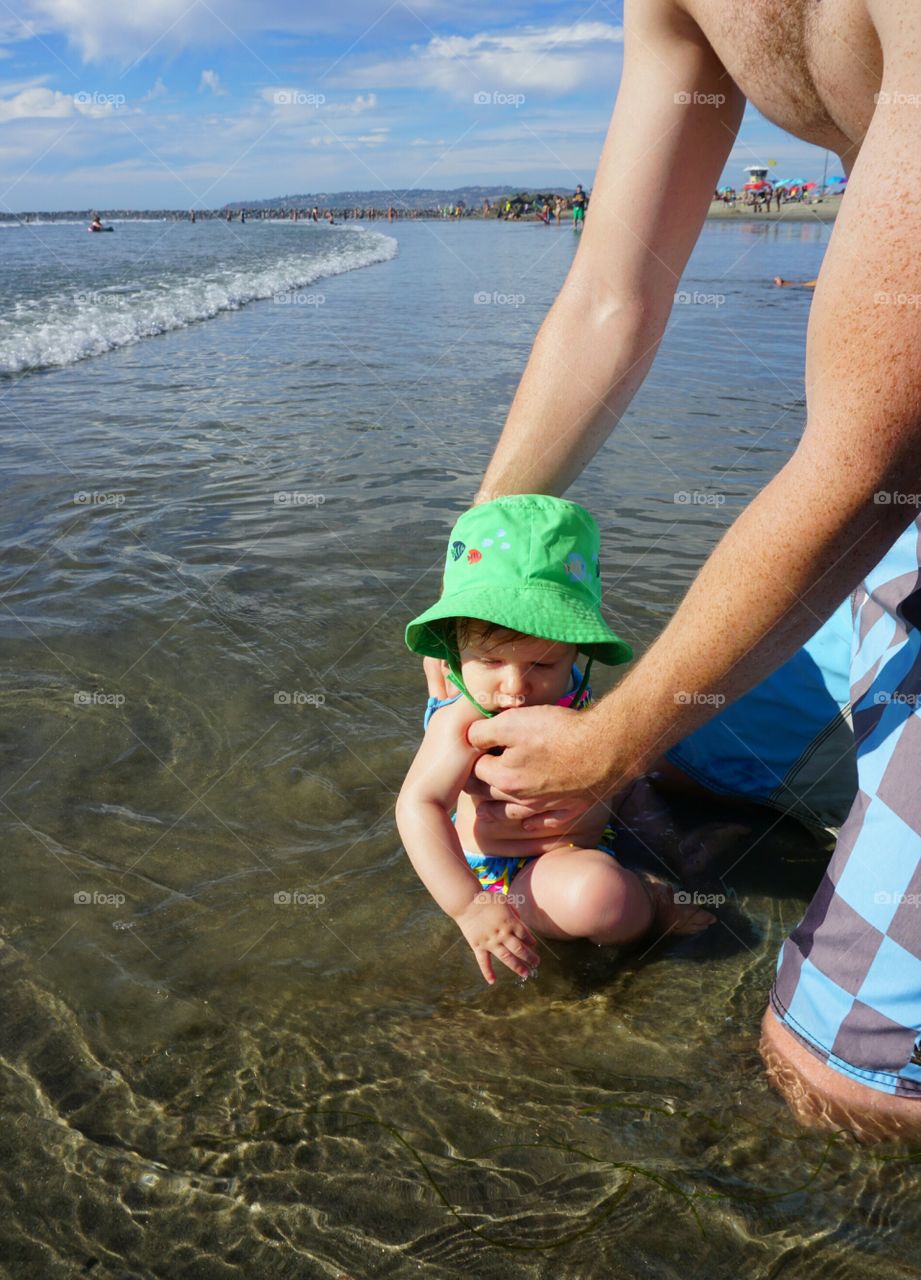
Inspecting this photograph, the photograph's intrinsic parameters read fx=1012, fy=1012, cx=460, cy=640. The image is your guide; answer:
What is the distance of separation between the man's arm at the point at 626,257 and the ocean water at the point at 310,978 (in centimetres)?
116

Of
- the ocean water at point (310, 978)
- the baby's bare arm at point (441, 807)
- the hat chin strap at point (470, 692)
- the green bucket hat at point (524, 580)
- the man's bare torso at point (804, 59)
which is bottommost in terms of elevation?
the ocean water at point (310, 978)

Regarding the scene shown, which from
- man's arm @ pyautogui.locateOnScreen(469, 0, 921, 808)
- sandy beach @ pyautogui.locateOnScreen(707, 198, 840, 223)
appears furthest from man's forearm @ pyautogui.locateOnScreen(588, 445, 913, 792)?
sandy beach @ pyautogui.locateOnScreen(707, 198, 840, 223)

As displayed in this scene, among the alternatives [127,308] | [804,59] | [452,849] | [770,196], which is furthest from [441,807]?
[770,196]

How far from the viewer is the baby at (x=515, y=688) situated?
2338 millimetres

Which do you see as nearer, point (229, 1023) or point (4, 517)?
point (229, 1023)

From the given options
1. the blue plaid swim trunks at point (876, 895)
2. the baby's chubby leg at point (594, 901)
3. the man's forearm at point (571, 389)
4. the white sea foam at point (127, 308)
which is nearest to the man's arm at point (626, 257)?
the man's forearm at point (571, 389)

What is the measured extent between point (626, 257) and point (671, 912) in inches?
68.3

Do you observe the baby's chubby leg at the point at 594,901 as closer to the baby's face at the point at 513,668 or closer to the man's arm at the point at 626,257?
the baby's face at the point at 513,668

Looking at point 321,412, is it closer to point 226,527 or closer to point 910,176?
point 226,527

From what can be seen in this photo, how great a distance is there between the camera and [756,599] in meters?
1.79

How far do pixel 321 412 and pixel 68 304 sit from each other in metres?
9.20

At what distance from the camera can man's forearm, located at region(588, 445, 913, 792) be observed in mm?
1695

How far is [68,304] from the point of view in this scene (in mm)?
15062

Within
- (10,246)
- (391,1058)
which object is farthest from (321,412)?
(10,246)
